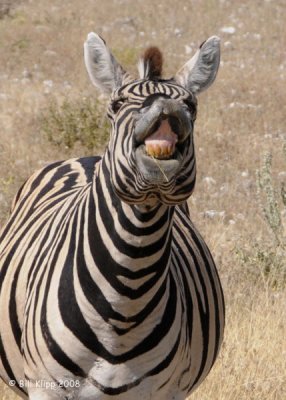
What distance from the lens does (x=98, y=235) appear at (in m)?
3.49

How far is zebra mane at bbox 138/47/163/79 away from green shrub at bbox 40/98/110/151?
773cm

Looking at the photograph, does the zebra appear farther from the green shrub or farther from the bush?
the green shrub

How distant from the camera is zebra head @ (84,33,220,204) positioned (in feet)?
9.92

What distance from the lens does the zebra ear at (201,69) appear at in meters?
3.58

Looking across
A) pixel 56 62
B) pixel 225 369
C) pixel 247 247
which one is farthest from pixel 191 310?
pixel 56 62

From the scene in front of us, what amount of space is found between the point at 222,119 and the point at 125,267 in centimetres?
961

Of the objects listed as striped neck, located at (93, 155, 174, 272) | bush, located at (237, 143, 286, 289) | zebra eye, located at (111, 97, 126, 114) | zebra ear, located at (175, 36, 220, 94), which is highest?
zebra ear, located at (175, 36, 220, 94)

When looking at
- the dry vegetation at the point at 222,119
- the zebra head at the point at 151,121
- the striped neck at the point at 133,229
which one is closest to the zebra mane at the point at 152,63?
the zebra head at the point at 151,121

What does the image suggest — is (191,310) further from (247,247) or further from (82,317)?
(247,247)

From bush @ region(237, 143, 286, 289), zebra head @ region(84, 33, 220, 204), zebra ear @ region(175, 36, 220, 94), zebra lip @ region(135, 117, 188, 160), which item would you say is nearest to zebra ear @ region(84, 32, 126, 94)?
zebra head @ region(84, 33, 220, 204)

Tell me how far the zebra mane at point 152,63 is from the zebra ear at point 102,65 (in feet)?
0.38

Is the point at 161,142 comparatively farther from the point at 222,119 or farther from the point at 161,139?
the point at 222,119

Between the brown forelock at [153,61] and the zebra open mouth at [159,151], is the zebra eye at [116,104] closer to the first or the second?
the brown forelock at [153,61]

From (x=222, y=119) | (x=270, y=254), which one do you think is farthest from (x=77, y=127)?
(x=270, y=254)
